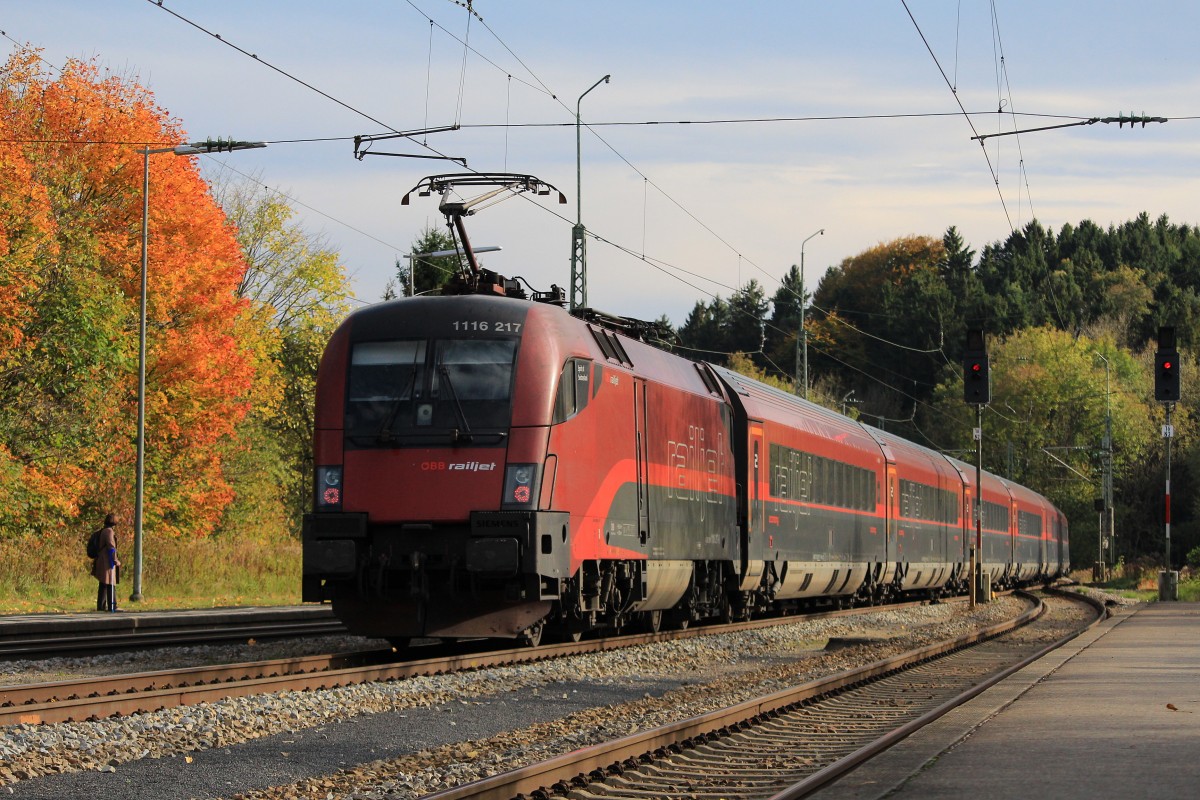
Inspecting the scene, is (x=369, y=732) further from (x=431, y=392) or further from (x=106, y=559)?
(x=106, y=559)

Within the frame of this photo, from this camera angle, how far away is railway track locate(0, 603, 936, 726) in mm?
11656

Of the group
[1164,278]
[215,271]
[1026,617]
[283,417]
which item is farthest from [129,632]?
[1164,278]

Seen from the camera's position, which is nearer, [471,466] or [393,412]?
[471,466]

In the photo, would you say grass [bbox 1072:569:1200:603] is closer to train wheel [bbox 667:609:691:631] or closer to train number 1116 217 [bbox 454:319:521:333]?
train wheel [bbox 667:609:691:631]

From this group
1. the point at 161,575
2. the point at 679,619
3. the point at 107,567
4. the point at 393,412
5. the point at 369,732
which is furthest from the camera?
the point at 161,575

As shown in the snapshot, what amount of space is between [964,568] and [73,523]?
2410cm

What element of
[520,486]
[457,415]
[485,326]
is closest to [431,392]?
[457,415]

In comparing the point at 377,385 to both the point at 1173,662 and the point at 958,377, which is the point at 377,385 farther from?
the point at 958,377

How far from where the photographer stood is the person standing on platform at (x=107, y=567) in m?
27.9

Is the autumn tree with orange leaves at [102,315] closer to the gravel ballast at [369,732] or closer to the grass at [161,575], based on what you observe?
the grass at [161,575]

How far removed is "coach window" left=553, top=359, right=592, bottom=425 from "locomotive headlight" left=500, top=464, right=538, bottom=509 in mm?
676

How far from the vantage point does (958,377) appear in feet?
343

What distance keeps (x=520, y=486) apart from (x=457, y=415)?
103 centimetres

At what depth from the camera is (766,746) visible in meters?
11.2
